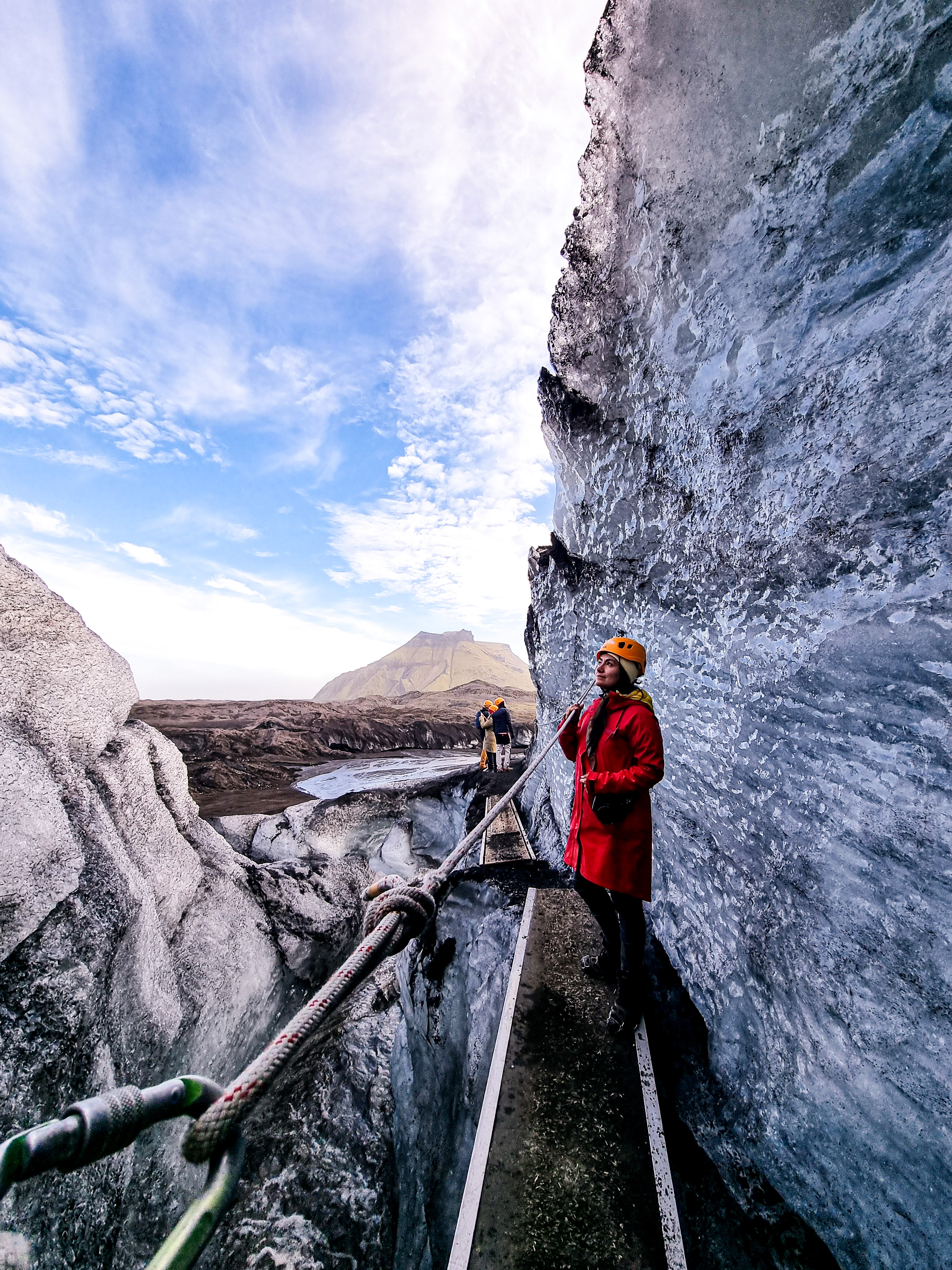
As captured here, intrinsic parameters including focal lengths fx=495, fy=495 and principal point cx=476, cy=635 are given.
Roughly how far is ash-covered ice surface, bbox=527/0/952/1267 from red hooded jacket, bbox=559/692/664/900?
51 cm


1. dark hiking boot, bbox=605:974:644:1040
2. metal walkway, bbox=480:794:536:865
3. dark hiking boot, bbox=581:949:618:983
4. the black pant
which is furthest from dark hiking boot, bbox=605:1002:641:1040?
metal walkway, bbox=480:794:536:865

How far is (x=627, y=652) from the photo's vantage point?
2443 mm

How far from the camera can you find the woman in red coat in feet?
7.20

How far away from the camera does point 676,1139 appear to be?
199cm

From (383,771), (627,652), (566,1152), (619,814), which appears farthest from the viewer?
(383,771)

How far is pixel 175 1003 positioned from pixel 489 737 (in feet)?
24.3

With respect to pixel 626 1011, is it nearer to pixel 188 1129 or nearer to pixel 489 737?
pixel 188 1129

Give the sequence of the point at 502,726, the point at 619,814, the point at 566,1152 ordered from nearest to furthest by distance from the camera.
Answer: the point at 566,1152 → the point at 619,814 → the point at 502,726

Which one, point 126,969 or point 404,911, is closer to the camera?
point 404,911

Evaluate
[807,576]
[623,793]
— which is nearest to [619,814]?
[623,793]

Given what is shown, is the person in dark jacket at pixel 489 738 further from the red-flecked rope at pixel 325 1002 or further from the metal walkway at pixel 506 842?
the red-flecked rope at pixel 325 1002

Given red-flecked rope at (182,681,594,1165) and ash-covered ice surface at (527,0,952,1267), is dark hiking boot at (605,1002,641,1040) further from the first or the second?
red-flecked rope at (182,681,594,1165)

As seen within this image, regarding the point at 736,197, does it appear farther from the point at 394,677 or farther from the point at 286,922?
the point at 394,677

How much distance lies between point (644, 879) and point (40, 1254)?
3.04 meters
